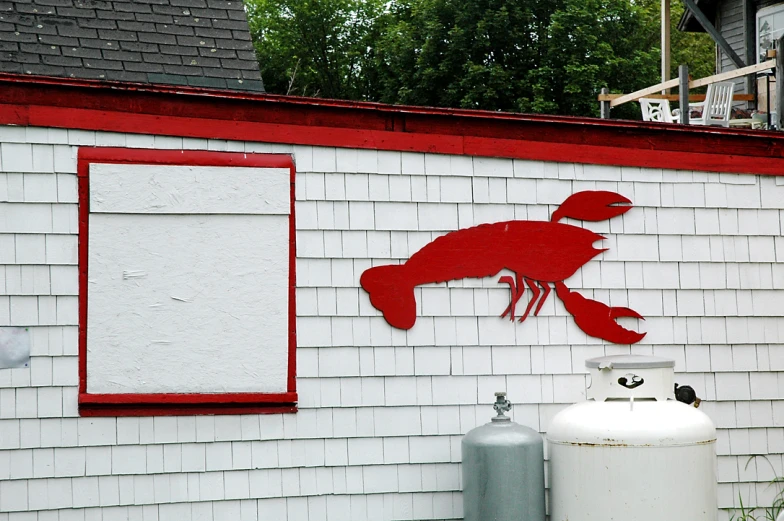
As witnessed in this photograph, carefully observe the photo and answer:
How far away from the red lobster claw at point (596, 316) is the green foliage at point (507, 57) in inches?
864

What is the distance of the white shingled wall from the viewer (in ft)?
18.1

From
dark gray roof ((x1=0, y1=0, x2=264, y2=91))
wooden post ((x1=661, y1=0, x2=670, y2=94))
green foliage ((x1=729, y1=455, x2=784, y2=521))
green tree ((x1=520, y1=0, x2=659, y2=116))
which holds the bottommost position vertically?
green foliage ((x1=729, y1=455, x2=784, y2=521))

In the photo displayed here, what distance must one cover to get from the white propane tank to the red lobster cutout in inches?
25.8

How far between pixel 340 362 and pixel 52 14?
4479 mm

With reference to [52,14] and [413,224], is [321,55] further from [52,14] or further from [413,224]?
[413,224]

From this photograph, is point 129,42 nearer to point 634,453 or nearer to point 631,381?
point 631,381

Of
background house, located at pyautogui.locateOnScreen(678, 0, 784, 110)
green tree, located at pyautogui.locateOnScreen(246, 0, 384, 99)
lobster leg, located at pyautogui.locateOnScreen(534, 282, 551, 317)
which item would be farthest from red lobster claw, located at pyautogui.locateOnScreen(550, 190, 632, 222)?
green tree, located at pyautogui.locateOnScreen(246, 0, 384, 99)

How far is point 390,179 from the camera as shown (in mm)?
6027

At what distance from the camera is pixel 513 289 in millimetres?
6180

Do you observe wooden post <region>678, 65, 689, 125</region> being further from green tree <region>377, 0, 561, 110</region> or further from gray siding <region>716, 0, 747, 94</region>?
green tree <region>377, 0, 561, 110</region>

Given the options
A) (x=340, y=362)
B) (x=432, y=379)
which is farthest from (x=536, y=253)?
(x=340, y=362)

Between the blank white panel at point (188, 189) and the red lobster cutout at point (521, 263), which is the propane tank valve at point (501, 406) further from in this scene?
the blank white panel at point (188, 189)

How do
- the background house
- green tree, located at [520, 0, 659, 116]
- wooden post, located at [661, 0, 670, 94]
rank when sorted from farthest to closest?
green tree, located at [520, 0, 659, 116]
the background house
wooden post, located at [661, 0, 670, 94]

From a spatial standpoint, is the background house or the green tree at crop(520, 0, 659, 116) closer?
the background house
